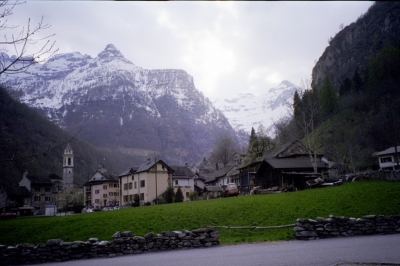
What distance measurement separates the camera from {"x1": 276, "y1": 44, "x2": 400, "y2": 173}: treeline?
204ft

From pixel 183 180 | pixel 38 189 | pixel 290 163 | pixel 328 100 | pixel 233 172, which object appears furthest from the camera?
pixel 328 100

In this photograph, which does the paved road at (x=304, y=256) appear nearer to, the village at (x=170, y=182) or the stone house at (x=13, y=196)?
the village at (x=170, y=182)

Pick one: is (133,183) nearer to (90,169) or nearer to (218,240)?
(218,240)

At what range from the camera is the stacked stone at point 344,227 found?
1655cm

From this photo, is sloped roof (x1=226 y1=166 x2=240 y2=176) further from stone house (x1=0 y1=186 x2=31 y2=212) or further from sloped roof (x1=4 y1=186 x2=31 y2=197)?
sloped roof (x1=4 y1=186 x2=31 y2=197)

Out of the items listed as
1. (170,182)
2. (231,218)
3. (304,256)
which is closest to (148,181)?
(170,182)

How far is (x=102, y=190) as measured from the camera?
88.8 meters

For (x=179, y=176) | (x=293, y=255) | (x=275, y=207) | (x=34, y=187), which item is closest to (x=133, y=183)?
(x=179, y=176)

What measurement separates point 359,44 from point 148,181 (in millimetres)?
105777

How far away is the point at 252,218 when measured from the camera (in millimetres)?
21953

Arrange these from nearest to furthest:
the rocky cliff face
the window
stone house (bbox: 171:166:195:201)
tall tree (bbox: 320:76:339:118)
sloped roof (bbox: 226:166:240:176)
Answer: the window < stone house (bbox: 171:166:195:201) < sloped roof (bbox: 226:166:240:176) < the rocky cliff face < tall tree (bbox: 320:76:339:118)

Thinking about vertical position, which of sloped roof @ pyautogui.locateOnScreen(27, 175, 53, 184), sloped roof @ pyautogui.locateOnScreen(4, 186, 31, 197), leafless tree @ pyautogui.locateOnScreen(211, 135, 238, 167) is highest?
leafless tree @ pyautogui.locateOnScreen(211, 135, 238, 167)

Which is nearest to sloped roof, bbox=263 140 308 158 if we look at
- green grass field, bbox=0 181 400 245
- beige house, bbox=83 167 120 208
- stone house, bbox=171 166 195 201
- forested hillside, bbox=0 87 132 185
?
stone house, bbox=171 166 195 201

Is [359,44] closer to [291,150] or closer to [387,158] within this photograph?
[387,158]
